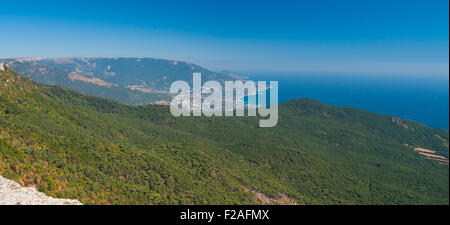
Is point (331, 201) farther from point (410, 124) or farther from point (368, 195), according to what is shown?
point (410, 124)

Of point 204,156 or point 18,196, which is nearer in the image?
point 18,196

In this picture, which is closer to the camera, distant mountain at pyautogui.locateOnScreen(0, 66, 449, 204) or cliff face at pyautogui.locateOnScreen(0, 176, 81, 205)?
cliff face at pyautogui.locateOnScreen(0, 176, 81, 205)

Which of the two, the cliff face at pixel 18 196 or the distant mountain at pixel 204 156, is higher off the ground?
the cliff face at pixel 18 196

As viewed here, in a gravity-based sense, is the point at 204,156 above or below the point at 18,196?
below

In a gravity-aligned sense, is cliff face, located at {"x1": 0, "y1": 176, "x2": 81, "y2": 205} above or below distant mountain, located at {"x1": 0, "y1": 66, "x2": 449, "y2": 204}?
above
